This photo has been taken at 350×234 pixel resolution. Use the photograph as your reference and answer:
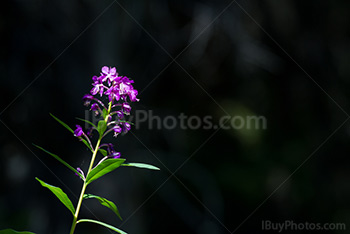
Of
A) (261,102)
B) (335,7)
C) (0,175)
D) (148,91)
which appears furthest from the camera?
(261,102)

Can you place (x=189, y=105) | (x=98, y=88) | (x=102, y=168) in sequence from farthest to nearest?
(x=189, y=105) < (x=98, y=88) < (x=102, y=168)

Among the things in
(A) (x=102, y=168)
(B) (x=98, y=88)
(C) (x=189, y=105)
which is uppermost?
(C) (x=189, y=105)

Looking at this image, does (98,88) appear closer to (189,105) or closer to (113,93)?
(113,93)

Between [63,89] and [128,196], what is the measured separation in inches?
41.7

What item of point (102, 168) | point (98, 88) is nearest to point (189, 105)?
point (98, 88)

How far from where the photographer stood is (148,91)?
3725 millimetres

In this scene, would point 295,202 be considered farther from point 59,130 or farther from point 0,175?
point 0,175

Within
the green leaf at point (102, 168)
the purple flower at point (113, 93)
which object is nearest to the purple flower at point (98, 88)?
the purple flower at point (113, 93)

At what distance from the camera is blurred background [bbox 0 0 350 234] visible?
11.0 feet

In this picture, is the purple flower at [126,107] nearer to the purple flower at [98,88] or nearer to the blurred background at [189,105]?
the purple flower at [98,88]

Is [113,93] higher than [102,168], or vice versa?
[113,93]

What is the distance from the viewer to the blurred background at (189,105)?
3354mm

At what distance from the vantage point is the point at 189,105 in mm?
4309

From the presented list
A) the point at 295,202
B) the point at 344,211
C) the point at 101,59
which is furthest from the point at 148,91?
the point at 344,211
